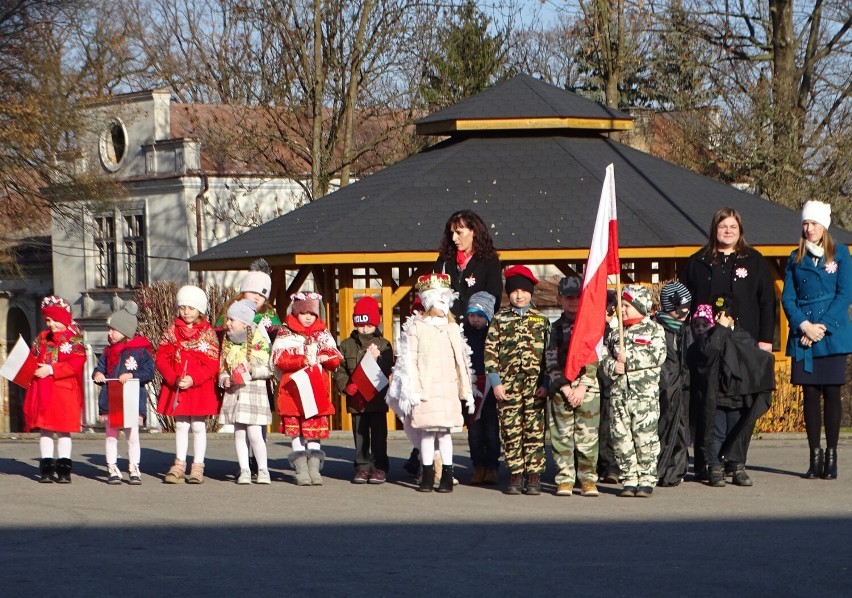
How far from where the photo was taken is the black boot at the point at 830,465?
10.8m

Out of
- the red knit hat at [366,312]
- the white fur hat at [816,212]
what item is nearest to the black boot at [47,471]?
the red knit hat at [366,312]

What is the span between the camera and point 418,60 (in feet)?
113

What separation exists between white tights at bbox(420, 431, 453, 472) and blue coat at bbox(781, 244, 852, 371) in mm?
2600

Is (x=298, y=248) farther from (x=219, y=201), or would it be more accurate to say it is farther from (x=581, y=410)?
(x=219, y=201)

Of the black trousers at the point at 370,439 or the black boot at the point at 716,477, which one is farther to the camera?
the black trousers at the point at 370,439

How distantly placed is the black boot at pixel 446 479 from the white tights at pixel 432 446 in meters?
0.04

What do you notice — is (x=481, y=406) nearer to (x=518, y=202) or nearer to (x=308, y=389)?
(x=308, y=389)

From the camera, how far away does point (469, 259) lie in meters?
11.4

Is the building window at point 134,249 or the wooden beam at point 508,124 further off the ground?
the wooden beam at point 508,124

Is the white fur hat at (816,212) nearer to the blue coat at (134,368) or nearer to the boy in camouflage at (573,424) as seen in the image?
the boy in camouflage at (573,424)

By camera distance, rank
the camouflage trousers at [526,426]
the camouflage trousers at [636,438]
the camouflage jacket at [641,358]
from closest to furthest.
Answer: the camouflage trousers at [636,438]
the camouflage jacket at [641,358]
the camouflage trousers at [526,426]

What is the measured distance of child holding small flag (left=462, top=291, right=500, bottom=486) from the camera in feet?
36.0

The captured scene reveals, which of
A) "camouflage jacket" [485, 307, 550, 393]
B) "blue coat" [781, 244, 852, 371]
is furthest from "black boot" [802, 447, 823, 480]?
"camouflage jacket" [485, 307, 550, 393]

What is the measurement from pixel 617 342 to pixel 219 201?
3260cm
